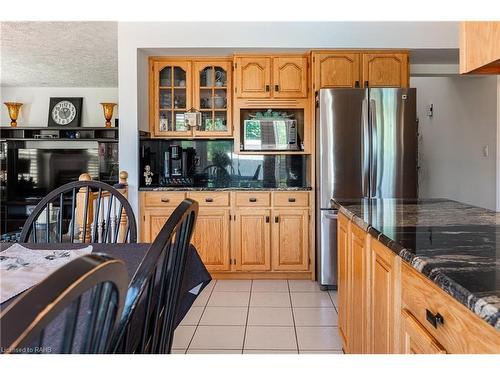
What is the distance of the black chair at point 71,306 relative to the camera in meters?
0.45

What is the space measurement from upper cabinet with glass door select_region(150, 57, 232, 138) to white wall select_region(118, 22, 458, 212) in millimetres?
334

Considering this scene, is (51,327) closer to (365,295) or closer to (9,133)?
(365,295)

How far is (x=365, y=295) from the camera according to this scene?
1846 millimetres

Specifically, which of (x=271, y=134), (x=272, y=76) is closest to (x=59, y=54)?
(x=272, y=76)

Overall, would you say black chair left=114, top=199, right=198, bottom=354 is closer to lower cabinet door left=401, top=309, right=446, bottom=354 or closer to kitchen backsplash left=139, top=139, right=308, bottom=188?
lower cabinet door left=401, top=309, right=446, bottom=354

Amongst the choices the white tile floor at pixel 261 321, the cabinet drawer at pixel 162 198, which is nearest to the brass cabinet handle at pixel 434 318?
the white tile floor at pixel 261 321

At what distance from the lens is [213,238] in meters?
4.16

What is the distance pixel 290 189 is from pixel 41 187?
190 inches

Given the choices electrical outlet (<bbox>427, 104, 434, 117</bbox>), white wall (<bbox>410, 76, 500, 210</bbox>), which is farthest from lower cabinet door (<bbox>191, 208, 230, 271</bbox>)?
electrical outlet (<bbox>427, 104, 434, 117</bbox>)

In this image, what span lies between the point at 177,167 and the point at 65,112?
11.3ft

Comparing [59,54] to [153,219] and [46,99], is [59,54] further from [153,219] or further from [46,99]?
[153,219]

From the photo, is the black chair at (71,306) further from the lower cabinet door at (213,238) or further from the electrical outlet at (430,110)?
the electrical outlet at (430,110)

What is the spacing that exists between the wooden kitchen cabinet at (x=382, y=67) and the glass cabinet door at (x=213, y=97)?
1294 mm

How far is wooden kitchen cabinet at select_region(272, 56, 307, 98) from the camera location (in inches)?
167
